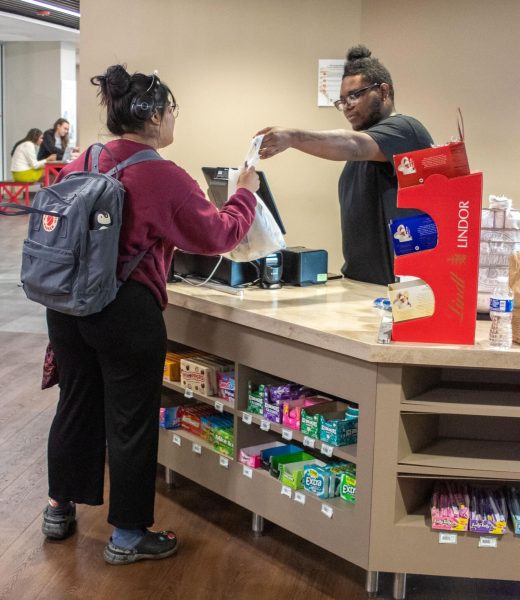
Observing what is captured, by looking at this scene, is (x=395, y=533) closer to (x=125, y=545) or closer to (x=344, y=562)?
(x=344, y=562)

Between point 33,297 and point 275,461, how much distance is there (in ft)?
3.50

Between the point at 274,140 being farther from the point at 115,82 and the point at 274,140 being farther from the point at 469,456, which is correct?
the point at 469,456

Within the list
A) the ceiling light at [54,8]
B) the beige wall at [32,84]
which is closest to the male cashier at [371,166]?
the ceiling light at [54,8]

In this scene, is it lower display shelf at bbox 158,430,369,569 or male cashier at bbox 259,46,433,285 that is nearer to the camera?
lower display shelf at bbox 158,430,369,569

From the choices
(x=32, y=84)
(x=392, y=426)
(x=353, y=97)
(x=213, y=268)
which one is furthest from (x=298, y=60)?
(x=32, y=84)

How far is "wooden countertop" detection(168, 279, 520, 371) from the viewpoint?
2568 millimetres

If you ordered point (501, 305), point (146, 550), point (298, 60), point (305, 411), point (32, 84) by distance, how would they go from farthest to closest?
point (32, 84) → point (298, 60) → point (146, 550) → point (305, 411) → point (501, 305)

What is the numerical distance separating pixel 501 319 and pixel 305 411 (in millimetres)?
788

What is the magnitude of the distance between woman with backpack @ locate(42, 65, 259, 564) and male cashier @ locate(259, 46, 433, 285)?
66 centimetres

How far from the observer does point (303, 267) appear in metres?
3.60

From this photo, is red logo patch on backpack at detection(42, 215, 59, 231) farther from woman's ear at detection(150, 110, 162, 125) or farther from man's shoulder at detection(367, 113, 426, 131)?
man's shoulder at detection(367, 113, 426, 131)

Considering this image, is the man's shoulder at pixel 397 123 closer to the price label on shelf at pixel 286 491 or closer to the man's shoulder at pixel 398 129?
the man's shoulder at pixel 398 129

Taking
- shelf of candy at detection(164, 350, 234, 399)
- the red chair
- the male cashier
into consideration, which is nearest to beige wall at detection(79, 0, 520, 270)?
the male cashier

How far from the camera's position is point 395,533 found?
275 cm
